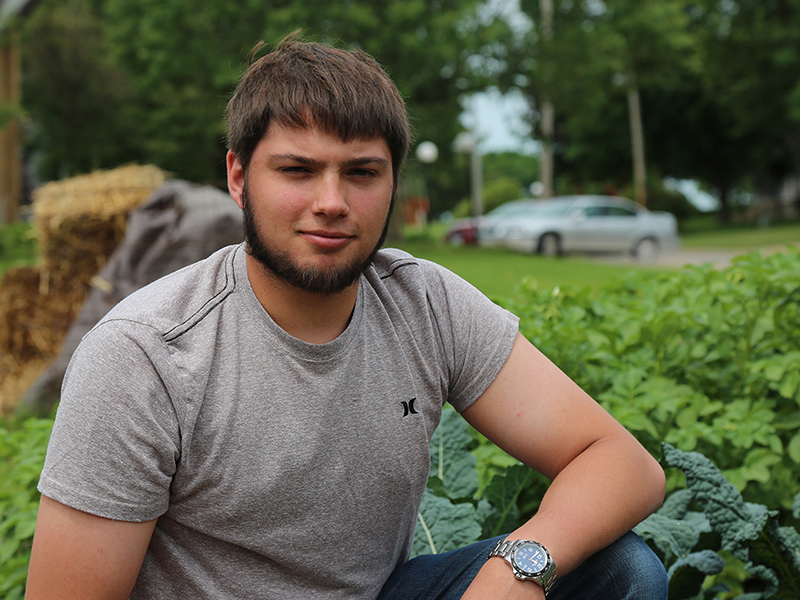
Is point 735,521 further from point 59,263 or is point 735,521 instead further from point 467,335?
point 59,263

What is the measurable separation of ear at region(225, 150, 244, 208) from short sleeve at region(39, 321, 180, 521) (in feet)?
1.30

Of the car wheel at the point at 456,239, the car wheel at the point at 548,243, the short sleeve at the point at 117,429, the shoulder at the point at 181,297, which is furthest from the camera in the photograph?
the car wheel at the point at 456,239

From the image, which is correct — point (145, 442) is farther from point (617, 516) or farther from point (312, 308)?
point (617, 516)

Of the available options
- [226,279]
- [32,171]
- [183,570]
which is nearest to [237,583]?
[183,570]

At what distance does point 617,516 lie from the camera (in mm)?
1730

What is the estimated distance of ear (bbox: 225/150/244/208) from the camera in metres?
1.71

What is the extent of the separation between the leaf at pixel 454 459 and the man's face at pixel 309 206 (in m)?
0.89

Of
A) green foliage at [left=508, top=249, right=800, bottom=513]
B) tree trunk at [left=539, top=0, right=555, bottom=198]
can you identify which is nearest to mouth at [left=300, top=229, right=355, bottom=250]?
green foliage at [left=508, top=249, right=800, bottom=513]

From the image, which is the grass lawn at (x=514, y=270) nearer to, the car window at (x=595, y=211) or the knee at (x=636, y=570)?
the car window at (x=595, y=211)

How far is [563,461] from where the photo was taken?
1.86 metres

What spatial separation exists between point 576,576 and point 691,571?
0.51 metres

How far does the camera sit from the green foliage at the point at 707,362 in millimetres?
2451

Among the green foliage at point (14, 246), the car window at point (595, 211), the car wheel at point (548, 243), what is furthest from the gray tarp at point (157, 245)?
the car window at point (595, 211)

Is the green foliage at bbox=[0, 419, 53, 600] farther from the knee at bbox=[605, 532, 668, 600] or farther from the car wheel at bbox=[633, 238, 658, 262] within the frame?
the car wheel at bbox=[633, 238, 658, 262]
